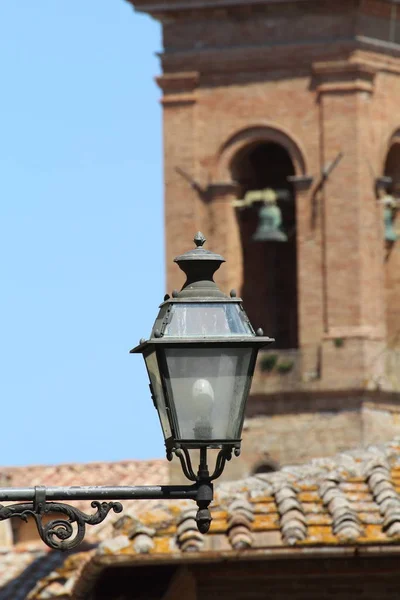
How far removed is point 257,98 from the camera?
3192 cm

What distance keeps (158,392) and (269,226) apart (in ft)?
76.3

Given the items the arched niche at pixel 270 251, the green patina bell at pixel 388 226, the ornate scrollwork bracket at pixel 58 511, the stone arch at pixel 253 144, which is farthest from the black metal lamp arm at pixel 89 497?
the green patina bell at pixel 388 226

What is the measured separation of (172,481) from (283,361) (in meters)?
1.97

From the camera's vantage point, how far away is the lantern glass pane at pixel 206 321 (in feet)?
24.4

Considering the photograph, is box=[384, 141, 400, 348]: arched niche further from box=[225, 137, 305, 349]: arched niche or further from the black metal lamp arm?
the black metal lamp arm

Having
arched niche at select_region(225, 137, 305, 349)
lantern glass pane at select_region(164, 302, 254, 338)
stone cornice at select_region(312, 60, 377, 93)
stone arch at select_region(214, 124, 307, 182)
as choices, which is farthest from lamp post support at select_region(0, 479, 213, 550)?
stone cornice at select_region(312, 60, 377, 93)

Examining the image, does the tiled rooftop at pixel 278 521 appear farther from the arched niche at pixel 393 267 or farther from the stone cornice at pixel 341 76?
the stone cornice at pixel 341 76

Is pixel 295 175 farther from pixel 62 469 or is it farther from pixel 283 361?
pixel 62 469

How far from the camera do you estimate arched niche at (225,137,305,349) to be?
31859mm

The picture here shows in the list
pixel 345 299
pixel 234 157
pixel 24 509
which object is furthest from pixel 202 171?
pixel 24 509

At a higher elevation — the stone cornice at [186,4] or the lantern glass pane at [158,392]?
the stone cornice at [186,4]

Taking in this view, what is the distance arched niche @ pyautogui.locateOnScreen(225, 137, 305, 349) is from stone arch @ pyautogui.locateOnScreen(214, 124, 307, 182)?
0.04 ft

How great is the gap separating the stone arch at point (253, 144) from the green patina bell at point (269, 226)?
0.84 metres

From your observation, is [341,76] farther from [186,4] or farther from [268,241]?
[268,241]
